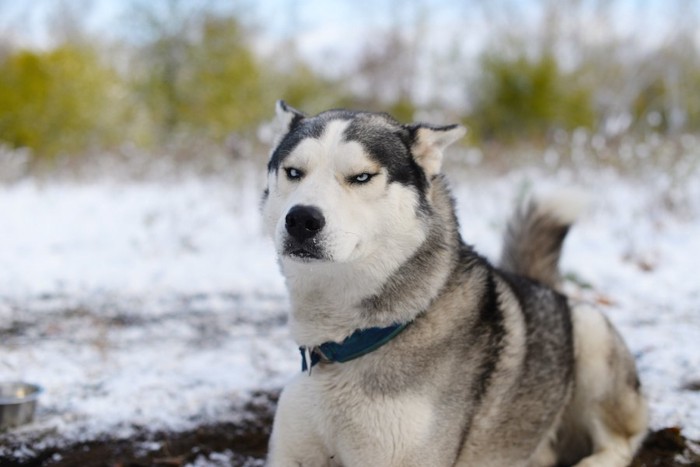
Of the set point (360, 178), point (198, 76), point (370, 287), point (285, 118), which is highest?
point (198, 76)

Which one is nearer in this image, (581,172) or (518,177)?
(581,172)

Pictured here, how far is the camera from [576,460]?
300 cm

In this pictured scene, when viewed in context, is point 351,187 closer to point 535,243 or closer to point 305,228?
point 305,228

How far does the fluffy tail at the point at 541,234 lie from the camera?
3.35 meters

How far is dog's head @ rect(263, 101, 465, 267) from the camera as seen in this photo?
7.00 ft

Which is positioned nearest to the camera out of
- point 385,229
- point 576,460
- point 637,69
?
point 385,229

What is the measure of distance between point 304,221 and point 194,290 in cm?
406

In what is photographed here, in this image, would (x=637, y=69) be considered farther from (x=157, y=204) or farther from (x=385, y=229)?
(x=385, y=229)

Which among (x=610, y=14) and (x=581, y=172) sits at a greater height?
(x=610, y=14)

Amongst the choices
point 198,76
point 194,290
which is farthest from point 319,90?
point 194,290

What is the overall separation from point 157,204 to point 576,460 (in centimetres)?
707

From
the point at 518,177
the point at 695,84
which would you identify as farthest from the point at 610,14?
→ the point at 518,177

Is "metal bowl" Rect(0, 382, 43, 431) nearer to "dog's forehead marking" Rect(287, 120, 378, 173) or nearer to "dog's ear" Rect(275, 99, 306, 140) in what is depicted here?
"dog's ear" Rect(275, 99, 306, 140)

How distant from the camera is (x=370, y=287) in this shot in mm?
2320
